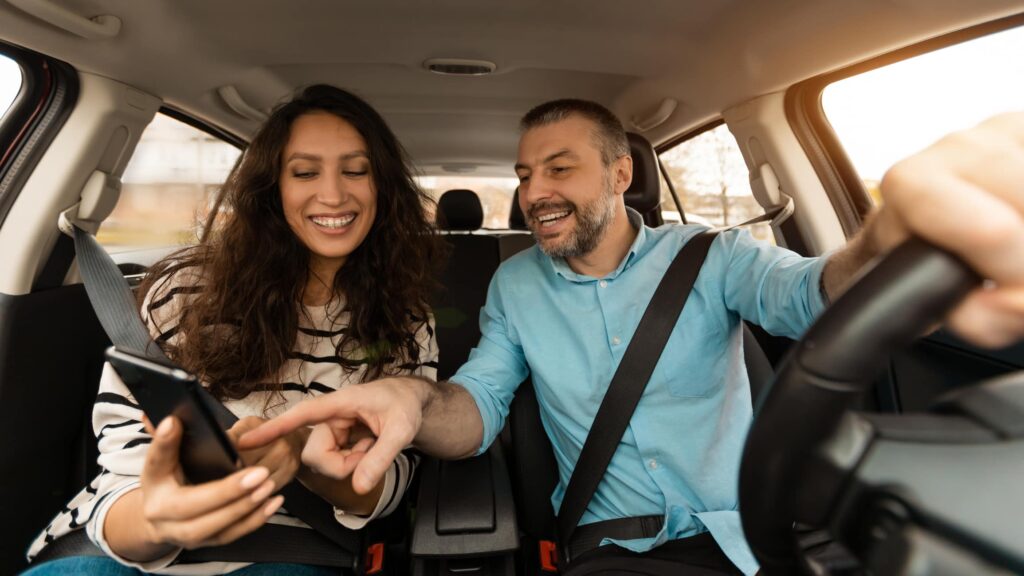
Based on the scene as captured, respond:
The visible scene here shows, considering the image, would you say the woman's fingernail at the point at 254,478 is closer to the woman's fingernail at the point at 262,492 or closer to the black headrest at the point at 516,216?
the woman's fingernail at the point at 262,492

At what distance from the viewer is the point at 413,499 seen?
1738mm

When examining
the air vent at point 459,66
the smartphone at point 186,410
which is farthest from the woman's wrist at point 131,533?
the air vent at point 459,66

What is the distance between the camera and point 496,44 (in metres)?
2.04

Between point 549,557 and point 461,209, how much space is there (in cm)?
217

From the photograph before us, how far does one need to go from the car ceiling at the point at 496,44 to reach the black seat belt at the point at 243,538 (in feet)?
2.32

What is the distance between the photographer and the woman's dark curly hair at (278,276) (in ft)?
4.57

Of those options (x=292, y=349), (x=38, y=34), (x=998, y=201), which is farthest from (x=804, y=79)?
(x=38, y=34)

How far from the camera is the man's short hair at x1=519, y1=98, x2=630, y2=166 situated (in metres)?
1.85

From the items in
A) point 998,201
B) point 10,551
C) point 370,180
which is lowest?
point 10,551

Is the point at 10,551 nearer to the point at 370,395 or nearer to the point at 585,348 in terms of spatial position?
the point at 370,395

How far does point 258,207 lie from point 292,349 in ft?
1.39

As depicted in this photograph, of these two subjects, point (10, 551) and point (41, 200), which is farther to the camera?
point (41, 200)

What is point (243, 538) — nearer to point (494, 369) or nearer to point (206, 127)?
point (494, 369)

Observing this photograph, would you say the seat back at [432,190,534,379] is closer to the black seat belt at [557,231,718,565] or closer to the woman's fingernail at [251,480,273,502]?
the black seat belt at [557,231,718,565]
